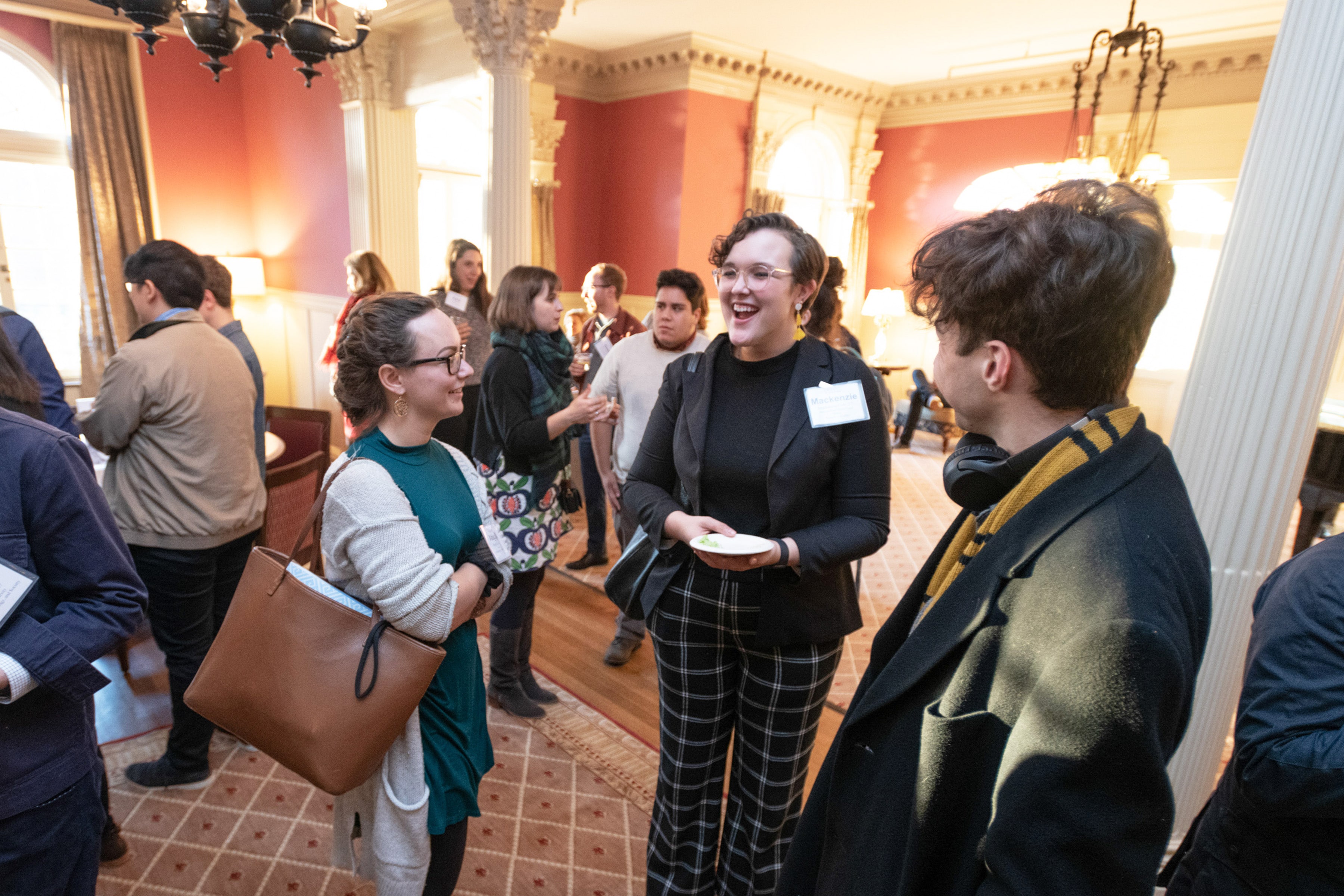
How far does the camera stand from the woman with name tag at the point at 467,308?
4145 millimetres

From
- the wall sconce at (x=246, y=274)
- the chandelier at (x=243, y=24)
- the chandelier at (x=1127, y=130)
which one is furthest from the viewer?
the wall sconce at (x=246, y=274)

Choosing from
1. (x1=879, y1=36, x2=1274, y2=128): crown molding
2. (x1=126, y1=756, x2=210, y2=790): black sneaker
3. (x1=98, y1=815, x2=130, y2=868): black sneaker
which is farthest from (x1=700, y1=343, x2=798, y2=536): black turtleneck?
(x1=879, y1=36, x2=1274, y2=128): crown molding

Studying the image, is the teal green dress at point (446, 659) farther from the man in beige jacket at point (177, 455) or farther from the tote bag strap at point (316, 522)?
the man in beige jacket at point (177, 455)

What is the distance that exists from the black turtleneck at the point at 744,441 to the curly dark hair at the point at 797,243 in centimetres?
14

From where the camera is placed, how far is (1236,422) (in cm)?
176

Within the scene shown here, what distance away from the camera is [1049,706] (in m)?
0.67

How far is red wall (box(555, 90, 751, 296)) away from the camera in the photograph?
707 centimetres

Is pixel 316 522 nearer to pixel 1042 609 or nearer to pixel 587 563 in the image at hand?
pixel 1042 609

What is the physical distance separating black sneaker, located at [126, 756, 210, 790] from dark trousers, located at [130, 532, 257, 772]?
0.02m

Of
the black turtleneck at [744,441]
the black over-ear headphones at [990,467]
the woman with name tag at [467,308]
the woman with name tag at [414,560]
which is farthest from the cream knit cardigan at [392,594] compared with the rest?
the woman with name tag at [467,308]

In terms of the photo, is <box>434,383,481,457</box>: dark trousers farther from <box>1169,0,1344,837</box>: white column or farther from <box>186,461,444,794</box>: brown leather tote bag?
<box>1169,0,1344,837</box>: white column

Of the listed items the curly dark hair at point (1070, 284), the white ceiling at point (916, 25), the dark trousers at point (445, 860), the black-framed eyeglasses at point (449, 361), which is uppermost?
the white ceiling at point (916, 25)

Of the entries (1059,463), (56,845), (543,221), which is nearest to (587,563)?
(56,845)

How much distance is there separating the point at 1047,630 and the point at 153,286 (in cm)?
247
